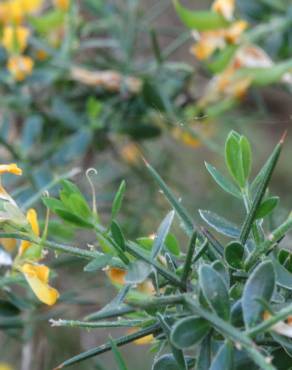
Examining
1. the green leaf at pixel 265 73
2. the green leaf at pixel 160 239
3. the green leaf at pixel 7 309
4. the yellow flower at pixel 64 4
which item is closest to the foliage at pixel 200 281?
the green leaf at pixel 160 239

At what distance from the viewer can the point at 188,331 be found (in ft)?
0.87

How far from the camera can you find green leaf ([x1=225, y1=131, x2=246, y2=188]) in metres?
0.32

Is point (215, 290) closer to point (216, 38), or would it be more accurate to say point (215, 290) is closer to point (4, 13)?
point (216, 38)

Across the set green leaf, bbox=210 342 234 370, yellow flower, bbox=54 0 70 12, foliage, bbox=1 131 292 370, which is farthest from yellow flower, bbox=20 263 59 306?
yellow flower, bbox=54 0 70 12

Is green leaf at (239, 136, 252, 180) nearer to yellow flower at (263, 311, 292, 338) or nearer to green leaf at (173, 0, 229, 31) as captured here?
yellow flower at (263, 311, 292, 338)

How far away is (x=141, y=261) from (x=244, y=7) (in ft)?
1.85

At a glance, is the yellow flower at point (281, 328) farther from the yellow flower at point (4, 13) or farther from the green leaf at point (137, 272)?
the yellow flower at point (4, 13)

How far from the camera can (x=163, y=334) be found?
31cm

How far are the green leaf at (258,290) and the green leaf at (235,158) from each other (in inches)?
2.5

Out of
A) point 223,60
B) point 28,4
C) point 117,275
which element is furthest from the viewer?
point 28,4

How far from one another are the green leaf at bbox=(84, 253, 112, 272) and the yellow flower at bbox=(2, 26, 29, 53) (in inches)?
18.1

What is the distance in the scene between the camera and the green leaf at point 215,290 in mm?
271

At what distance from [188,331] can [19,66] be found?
532 mm

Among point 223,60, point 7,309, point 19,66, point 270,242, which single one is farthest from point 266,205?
point 19,66
